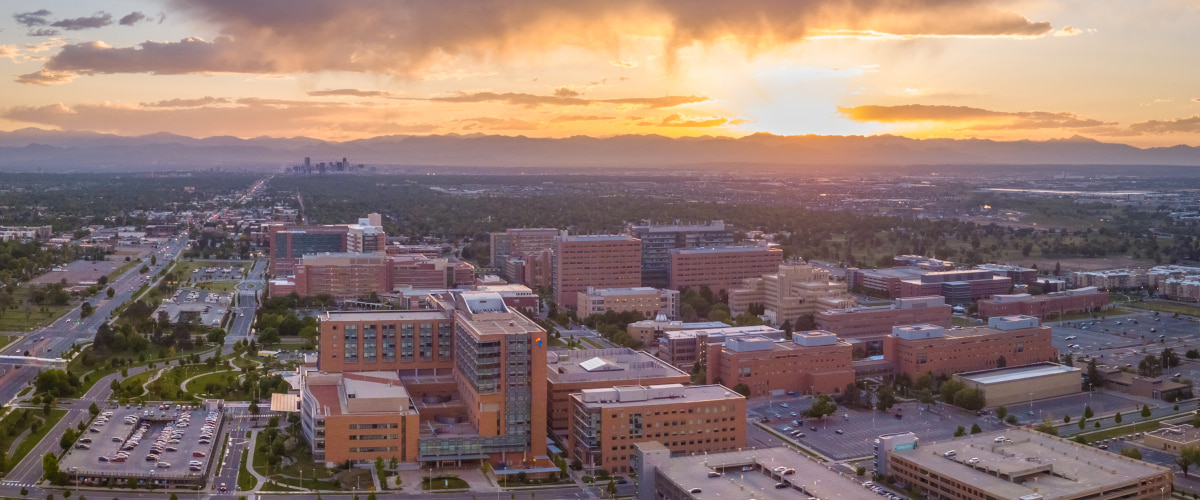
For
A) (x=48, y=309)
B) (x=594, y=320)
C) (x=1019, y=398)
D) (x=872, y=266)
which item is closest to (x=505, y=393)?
(x=1019, y=398)

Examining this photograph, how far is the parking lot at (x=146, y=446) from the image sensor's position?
82.1 feet

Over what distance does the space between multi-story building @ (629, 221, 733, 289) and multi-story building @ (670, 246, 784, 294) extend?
1922 mm

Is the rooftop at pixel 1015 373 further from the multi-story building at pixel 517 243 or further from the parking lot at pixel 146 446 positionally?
the multi-story building at pixel 517 243

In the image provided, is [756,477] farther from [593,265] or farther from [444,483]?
[593,265]

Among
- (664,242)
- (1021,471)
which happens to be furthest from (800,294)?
(1021,471)

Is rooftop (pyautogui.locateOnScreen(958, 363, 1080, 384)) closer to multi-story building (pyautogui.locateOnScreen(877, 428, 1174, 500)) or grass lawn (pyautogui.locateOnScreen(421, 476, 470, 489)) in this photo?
multi-story building (pyautogui.locateOnScreen(877, 428, 1174, 500))

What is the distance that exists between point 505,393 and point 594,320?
20.7 meters

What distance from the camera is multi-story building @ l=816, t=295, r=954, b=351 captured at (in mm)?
42000

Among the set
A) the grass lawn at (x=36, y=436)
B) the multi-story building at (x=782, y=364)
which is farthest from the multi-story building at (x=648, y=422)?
the grass lawn at (x=36, y=436)

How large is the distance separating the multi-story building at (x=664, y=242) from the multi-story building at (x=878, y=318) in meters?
14.7

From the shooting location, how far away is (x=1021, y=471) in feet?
77.3

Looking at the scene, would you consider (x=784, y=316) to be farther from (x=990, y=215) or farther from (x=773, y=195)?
(x=773, y=195)

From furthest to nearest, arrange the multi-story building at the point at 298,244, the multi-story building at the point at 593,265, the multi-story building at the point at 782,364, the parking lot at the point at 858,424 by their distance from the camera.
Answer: the multi-story building at the point at 298,244 → the multi-story building at the point at 593,265 → the multi-story building at the point at 782,364 → the parking lot at the point at 858,424

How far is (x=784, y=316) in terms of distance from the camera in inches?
1812
